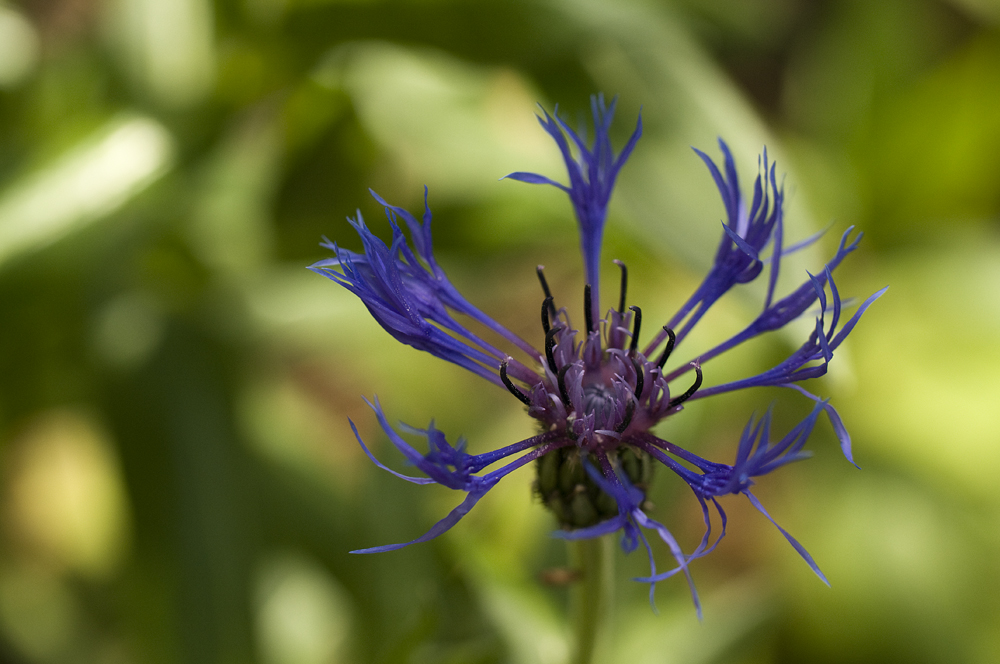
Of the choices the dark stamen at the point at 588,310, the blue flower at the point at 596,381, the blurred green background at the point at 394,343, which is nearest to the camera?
the blue flower at the point at 596,381

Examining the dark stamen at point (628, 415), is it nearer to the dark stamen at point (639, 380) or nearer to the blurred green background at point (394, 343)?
the dark stamen at point (639, 380)

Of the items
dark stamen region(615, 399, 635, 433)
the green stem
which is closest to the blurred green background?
the green stem

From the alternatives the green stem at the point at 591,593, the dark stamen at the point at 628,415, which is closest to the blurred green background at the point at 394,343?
the green stem at the point at 591,593

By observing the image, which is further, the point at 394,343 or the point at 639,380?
the point at 394,343

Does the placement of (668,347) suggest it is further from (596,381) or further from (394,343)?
(394,343)

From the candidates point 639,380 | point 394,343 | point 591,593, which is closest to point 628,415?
point 639,380

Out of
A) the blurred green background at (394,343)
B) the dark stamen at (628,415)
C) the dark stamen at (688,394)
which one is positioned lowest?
the blurred green background at (394,343)
